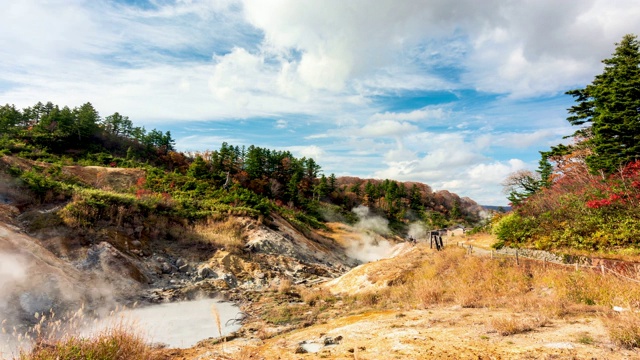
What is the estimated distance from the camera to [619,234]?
16.0 meters

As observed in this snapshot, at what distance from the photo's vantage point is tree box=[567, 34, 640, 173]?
856 inches

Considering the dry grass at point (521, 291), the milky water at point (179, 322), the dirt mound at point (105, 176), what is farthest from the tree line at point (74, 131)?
the dry grass at point (521, 291)

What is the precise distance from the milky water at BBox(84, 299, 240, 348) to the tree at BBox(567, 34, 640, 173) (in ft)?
85.5

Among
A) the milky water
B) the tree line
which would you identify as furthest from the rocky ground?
the tree line

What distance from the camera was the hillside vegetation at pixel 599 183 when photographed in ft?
55.4

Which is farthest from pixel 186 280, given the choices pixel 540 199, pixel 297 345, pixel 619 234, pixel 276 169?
pixel 276 169

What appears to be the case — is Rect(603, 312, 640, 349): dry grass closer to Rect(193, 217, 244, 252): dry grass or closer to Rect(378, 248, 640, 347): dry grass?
Rect(378, 248, 640, 347): dry grass

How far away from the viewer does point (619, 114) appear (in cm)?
2212

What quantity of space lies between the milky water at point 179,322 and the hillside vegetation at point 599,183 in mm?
18252

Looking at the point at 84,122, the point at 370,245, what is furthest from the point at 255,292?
the point at 84,122

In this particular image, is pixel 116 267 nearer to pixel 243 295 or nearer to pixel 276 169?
pixel 243 295

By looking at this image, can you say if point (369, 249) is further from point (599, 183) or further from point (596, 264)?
point (596, 264)

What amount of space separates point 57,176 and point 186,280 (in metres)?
20.2

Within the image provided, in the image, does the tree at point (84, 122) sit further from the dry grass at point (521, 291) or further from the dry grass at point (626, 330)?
the dry grass at point (626, 330)
